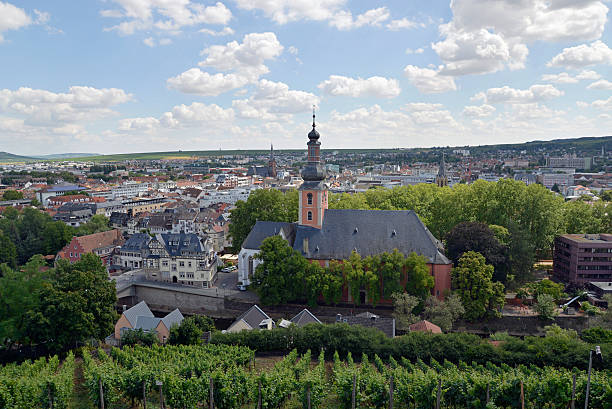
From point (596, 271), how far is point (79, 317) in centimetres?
6122

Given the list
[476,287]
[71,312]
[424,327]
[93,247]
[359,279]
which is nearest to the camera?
[71,312]

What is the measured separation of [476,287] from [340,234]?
17250 mm

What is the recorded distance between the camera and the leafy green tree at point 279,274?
52.1m

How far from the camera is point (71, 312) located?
4203cm

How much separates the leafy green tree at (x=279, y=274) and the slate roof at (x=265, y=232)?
230 inches

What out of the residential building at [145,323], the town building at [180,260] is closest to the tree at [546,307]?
the residential building at [145,323]

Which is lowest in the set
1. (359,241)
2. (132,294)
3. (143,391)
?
(132,294)

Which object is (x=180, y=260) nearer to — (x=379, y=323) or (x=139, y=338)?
(x=139, y=338)

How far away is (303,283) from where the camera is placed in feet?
173

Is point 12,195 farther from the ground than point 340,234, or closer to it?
closer to it

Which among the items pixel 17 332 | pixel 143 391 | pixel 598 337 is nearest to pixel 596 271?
pixel 598 337

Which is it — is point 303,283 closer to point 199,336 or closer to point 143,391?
point 199,336

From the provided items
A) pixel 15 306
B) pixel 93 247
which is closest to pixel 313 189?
pixel 15 306

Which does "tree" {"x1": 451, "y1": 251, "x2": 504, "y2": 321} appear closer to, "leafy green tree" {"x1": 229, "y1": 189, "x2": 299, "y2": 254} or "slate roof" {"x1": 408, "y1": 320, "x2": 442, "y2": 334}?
"slate roof" {"x1": 408, "y1": 320, "x2": 442, "y2": 334}
